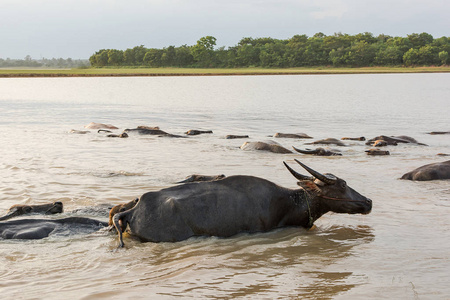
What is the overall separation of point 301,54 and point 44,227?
128003mm

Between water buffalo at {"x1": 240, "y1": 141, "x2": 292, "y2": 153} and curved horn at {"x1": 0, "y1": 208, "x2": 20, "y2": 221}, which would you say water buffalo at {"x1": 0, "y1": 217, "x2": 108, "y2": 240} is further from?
water buffalo at {"x1": 240, "y1": 141, "x2": 292, "y2": 153}

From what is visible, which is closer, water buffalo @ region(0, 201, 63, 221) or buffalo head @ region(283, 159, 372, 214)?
buffalo head @ region(283, 159, 372, 214)

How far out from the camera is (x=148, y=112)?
30.2 metres

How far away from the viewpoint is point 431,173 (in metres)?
10.3

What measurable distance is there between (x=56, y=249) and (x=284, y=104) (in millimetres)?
31077

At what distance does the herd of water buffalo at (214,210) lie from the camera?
6.22 m

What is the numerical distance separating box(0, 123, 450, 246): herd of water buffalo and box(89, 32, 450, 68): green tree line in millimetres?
119226

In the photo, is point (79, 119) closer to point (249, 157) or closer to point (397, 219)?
point (249, 157)

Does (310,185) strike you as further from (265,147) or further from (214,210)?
(265,147)

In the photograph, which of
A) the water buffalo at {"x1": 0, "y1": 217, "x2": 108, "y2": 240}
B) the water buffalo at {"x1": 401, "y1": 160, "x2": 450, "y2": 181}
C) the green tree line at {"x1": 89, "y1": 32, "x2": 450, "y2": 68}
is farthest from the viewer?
the green tree line at {"x1": 89, "y1": 32, "x2": 450, "y2": 68}

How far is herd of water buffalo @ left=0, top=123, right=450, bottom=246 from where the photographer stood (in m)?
6.22

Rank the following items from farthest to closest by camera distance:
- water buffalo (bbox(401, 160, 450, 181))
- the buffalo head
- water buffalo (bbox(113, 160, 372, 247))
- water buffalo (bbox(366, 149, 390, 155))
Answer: water buffalo (bbox(366, 149, 390, 155)), water buffalo (bbox(401, 160, 450, 181)), the buffalo head, water buffalo (bbox(113, 160, 372, 247))

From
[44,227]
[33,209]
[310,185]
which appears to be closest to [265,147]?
[310,185]

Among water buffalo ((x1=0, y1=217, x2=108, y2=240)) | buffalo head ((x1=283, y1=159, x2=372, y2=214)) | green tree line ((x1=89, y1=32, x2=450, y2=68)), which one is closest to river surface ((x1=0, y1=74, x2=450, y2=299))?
water buffalo ((x1=0, y1=217, x2=108, y2=240))
